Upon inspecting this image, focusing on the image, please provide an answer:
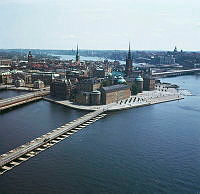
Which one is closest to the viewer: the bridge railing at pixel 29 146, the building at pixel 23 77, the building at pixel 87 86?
the bridge railing at pixel 29 146

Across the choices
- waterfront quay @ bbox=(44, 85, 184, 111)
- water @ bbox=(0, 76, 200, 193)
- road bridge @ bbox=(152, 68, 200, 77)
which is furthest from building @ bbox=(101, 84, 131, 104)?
road bridge @ bbox=(152, 68, 200, 77)

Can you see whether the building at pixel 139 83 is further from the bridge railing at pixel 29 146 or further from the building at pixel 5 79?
the building at pixel 5 79

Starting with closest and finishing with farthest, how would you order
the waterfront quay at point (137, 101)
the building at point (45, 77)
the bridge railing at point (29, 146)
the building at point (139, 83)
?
the bridge railing at point (29, 146) < the waterfront quay at point (137, 101) < the building at point (139, 83) < the building at point (45, 77)

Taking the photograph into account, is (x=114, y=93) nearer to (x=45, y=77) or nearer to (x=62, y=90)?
(x=62, y=90)

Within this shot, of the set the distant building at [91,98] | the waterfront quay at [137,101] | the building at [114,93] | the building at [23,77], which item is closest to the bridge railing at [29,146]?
the waterfront quay at [137,101]

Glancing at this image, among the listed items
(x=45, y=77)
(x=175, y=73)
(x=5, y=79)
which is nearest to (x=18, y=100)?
(x=45, y=77)

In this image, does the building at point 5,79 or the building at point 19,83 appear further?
the building at point 5,79
